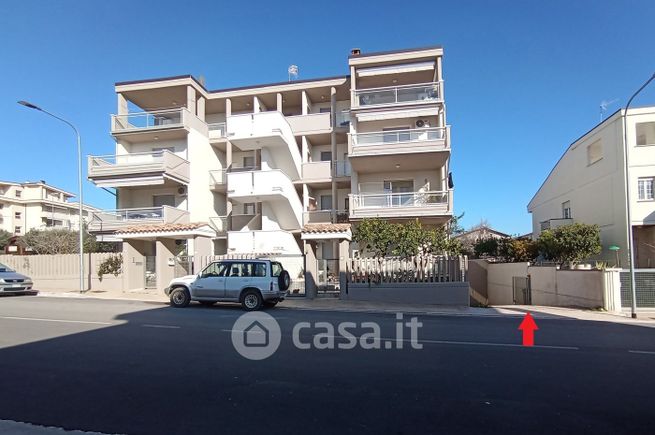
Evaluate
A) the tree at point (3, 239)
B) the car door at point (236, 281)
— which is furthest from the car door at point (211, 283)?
the tree at point (3, 239)

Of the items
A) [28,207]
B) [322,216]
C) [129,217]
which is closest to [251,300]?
[322,216]

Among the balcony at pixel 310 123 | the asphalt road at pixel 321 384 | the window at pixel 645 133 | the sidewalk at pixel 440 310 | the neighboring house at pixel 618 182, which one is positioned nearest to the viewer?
the asphalt road at pixel 321 384

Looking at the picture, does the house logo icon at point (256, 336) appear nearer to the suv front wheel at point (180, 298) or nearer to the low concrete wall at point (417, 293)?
the suv front wheel at point (180, 298)

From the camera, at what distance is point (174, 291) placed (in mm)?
15508

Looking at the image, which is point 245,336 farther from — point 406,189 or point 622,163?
point 622,163

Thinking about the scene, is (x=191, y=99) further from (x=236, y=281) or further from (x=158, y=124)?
(x=236, y=281)

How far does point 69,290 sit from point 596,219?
3065 centimetres

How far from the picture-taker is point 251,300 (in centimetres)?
1455

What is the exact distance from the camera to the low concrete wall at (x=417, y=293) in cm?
1755

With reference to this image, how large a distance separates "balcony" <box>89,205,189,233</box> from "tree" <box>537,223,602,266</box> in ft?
67.7

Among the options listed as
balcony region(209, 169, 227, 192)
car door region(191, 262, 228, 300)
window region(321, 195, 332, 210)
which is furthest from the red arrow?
balcony region(209, 169, 227, 192)

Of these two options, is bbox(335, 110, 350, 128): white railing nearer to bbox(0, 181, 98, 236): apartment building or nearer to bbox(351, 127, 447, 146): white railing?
bbox(351, 127, 447, 146): white railing

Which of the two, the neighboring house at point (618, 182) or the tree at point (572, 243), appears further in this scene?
the neighboring house at point (618, 182)

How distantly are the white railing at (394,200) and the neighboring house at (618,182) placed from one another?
10173mm
